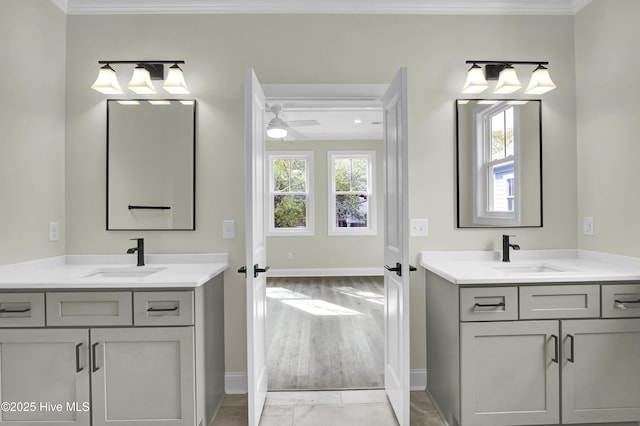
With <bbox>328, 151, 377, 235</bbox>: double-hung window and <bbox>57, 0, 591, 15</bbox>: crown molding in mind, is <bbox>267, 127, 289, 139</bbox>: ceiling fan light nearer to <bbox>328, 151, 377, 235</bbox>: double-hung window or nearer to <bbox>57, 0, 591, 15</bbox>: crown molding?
<bbox>57, 0, 591, 15</bbox>: crown molding

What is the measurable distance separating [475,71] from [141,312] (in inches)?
98.7

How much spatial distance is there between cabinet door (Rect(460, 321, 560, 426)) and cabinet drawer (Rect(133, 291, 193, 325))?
144 centimetres

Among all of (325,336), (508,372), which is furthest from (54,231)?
(508,372)

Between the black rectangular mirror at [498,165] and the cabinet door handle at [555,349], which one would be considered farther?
the black rectangular mirror at [498,165]

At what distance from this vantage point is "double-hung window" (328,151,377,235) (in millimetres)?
7203

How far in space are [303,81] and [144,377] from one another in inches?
81.3

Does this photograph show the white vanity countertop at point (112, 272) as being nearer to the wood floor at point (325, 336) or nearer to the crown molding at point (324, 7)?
the wood floor at point (325, 336)

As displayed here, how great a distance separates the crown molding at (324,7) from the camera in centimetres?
254

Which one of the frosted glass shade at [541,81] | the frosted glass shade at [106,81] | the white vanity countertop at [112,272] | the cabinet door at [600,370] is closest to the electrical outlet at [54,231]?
the white vanity countertop at [112,272]

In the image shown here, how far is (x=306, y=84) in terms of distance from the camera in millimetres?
2617

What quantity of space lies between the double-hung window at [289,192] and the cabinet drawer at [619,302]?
5.51 meters

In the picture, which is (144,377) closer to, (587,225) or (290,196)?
(587,225)

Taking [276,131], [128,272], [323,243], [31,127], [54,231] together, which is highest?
[276,131]

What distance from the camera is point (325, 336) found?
3773mm
